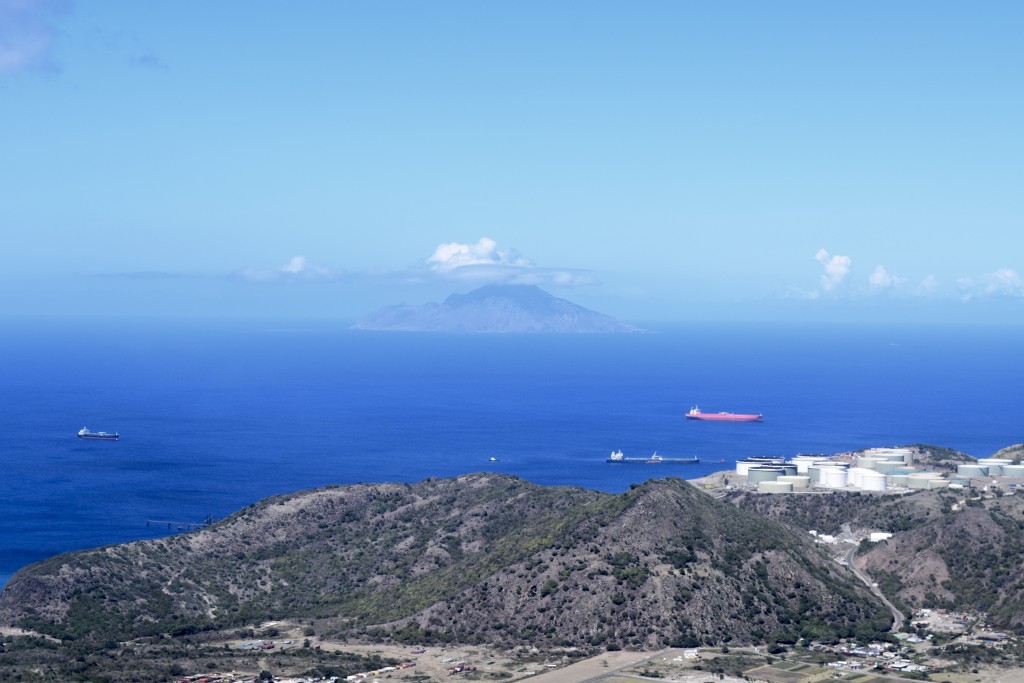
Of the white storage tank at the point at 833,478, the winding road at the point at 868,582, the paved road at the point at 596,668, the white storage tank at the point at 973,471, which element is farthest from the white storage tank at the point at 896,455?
the paved road at the point at 596,668

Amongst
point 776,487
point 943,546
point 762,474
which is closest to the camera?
point 943,546

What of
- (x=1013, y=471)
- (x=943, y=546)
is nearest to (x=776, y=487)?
(x=1013, y=471)

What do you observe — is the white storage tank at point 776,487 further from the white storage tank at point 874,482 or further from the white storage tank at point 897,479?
the white storage tank at point 897,479

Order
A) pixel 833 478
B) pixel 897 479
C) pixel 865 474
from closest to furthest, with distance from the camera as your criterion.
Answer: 1. pixel 865 474
2. pixel 897 479
3. pixel 833 478

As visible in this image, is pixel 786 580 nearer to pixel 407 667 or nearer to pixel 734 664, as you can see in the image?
pixel 734 664

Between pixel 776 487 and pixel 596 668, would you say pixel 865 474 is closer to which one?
pixel 776 487

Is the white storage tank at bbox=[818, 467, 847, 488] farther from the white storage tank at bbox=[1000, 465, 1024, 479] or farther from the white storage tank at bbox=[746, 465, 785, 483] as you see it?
the white storage tank at bbox=[1000, 465, 1024, 479]
